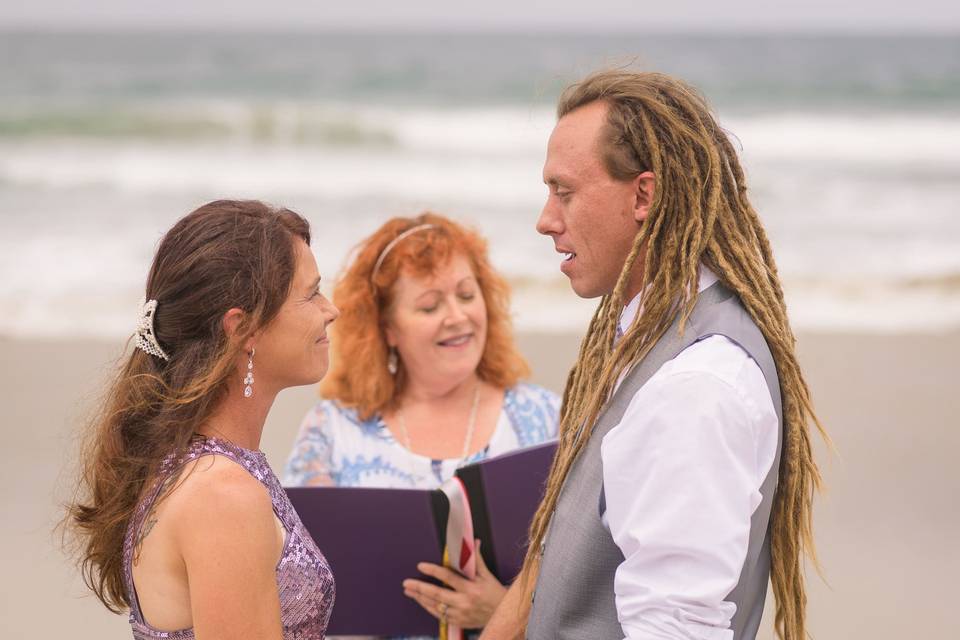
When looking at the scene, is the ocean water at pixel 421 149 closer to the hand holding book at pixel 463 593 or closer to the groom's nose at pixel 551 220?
the hand holding book at pixel 463 593

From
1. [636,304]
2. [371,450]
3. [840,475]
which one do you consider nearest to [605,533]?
[636,304]

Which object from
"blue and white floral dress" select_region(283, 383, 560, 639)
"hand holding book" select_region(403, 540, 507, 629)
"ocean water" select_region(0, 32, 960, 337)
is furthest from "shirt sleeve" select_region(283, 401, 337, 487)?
"ocean water" select_region(0, 32, 960, 337)

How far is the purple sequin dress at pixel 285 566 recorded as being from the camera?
220 cm

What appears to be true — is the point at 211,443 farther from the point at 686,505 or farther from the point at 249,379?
the point at 686,505

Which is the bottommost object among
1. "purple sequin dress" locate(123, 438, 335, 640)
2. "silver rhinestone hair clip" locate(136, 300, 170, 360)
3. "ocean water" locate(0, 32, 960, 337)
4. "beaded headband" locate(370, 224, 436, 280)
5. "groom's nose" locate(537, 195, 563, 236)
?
"purple sequin dress" locate(123, 438, 335, 640)

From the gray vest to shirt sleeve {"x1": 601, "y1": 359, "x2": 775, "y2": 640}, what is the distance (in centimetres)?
14

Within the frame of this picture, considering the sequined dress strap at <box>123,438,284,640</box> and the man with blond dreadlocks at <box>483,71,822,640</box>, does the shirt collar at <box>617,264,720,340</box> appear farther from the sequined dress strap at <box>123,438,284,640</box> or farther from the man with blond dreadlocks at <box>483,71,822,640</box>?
the sequined dress strap at <box>123,438,284,640</box>

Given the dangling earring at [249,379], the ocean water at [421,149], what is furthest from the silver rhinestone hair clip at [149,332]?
the ocean water at [421,149]

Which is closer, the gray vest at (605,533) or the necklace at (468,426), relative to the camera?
the gray vest at (605,533)

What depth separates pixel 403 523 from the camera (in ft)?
9.77

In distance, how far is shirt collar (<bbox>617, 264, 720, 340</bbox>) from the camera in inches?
85.0

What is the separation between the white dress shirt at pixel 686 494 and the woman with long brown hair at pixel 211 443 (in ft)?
2.28

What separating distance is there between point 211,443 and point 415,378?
5.06 feet

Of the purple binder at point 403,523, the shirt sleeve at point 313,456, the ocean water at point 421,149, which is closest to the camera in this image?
the purple binder at point 403,523
